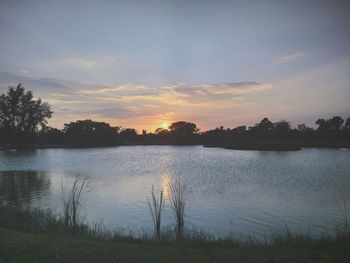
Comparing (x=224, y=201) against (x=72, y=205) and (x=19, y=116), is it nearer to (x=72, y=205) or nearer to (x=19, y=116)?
(x=72, y=205)

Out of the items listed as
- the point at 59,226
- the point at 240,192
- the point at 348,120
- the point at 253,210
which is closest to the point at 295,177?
the point at 240,192

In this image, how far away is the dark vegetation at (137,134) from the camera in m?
95.3

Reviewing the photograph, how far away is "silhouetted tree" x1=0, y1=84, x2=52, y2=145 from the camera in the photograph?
94.0 m

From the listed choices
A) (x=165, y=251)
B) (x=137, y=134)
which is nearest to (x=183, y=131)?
(x=137, y=134)

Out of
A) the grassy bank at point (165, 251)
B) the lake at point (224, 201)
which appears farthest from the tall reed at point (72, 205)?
the grassy bank at point (165, 251)

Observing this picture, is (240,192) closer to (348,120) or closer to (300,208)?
(300,208)

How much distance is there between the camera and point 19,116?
3765 inches

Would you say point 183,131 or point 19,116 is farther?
point 183,131

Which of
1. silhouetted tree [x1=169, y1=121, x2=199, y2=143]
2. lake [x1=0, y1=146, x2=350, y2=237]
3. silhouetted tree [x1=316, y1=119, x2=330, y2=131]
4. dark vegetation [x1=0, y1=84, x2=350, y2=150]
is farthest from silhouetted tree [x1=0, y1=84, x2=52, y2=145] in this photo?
silhouetted tree [x1=316, y1=119, x2=330, y2=131]

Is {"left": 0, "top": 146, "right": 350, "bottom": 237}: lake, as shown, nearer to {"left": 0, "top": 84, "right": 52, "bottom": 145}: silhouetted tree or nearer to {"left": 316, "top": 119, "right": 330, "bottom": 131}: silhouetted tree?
{"left": 0, "top": 84, "right": 52, "bottom": 145}: silhouetted tree

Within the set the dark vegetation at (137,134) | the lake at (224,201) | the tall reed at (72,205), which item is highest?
the dark vegetation at (137,134)

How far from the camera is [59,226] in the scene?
14211 mm

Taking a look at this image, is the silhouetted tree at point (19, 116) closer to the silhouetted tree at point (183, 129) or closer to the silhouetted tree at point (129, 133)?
the silhouetted tree at point (129, 133)

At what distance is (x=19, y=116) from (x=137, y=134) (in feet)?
274
